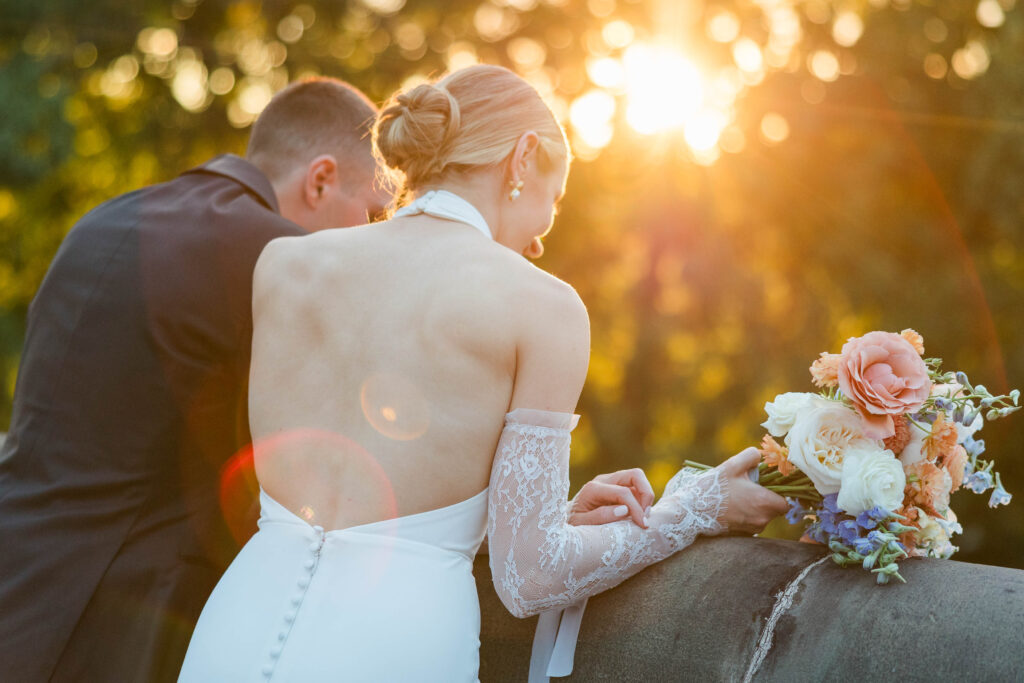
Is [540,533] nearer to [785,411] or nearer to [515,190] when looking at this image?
[785,411]

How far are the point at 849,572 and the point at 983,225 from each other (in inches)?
496

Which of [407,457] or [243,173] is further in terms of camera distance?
[243,173]

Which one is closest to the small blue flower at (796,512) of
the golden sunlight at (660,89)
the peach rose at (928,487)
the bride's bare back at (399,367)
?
the peach rose at (928,487)

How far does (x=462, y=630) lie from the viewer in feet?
7.32

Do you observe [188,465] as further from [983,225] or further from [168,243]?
[983,225]

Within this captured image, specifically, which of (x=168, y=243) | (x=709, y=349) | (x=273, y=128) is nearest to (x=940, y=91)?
(x=709, y=349)

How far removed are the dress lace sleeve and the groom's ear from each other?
193 cm

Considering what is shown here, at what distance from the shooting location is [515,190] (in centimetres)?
249

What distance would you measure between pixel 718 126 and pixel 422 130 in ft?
37.8

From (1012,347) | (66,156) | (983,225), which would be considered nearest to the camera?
(1012,347)

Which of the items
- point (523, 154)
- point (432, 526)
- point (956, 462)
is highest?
point (523, 154)

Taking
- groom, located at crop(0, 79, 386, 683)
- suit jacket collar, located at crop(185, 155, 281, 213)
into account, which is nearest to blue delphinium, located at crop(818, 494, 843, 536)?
groom, located at crop(0, 79, 386, 683)

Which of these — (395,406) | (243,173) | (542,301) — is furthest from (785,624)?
(243,173)

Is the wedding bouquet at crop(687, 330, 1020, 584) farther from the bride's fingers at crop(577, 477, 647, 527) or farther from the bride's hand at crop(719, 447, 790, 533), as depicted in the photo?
the bride's fingers at crop(577, 477, 647, 527)
